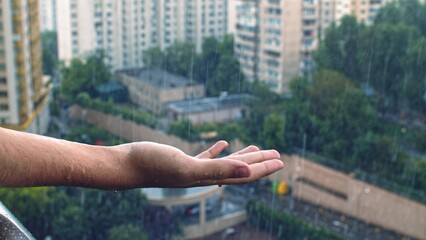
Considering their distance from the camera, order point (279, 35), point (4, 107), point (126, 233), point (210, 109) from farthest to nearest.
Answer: point (279, 35) < point (210, 109) < point (4, 107) < point (126, 233)

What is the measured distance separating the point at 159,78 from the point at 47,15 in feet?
14.6

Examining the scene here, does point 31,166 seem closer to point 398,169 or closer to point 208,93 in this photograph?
point 398,169

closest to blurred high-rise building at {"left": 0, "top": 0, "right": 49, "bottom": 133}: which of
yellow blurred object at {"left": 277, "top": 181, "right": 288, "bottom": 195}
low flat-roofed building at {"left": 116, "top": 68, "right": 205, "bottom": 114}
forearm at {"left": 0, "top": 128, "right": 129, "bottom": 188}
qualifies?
low flat-roofed building at {"left": 116, "top": 68, "right": 205, "bottom": 114}

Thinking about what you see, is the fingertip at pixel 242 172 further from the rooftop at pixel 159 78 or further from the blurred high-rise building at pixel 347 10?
the blurred high-rise building at pixel 347 10

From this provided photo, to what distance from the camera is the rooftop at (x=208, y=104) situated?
6805 millimetres

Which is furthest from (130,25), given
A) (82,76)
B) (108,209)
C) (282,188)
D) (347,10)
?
(108,209)

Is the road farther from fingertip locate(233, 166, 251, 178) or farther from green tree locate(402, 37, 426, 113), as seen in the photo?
fingertip locate(233, 166, 251, 178)

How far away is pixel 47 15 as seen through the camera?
455 inches

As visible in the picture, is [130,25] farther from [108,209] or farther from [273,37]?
[108,209]

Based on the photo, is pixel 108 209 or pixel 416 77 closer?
pixel 108 209

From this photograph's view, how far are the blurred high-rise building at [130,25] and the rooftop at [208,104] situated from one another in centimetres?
159

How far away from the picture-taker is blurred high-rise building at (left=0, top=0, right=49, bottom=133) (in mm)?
5266

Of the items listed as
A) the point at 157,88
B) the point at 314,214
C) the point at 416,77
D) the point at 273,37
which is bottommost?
the point at 314,214

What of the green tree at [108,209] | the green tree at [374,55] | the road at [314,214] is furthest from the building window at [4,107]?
the green tree at [374,55]
